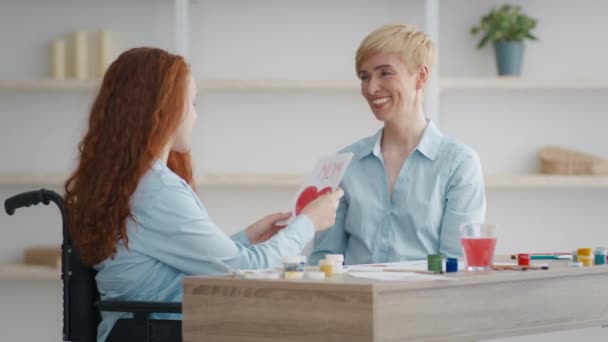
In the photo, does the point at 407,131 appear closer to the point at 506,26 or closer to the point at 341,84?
the point at 341,84

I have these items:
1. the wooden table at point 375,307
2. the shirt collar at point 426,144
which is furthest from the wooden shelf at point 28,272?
the wooden table at point 375,307

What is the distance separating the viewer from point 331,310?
205 cm

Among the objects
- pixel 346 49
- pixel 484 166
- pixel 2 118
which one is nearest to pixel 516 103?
pixel 484 166

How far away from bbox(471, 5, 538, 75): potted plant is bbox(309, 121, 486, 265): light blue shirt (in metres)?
1.90

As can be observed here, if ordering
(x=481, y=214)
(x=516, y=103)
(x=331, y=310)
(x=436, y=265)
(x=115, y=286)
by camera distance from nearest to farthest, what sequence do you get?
(x=331, y=310), (x=436, y=265), (x=115, y=286), (x=481, y=214), (x=516, y=103)

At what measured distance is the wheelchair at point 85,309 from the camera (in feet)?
7.96

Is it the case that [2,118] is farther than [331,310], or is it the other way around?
[2,118]

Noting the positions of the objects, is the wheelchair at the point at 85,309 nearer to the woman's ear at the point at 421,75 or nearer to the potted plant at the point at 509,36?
the woman's ear at the point at 421,75

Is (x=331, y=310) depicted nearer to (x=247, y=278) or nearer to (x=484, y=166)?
(x=247, y=278)

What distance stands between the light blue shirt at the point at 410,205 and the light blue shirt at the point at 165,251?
22.6 inches

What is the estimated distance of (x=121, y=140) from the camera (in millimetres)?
2570

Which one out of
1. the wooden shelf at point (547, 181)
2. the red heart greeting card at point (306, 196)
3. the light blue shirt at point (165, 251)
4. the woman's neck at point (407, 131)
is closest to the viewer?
the light blue shirt at point (165, 251)

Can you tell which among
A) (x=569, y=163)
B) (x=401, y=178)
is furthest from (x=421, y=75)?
(x=569, y=163)

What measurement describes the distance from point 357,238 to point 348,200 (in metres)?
0.12
